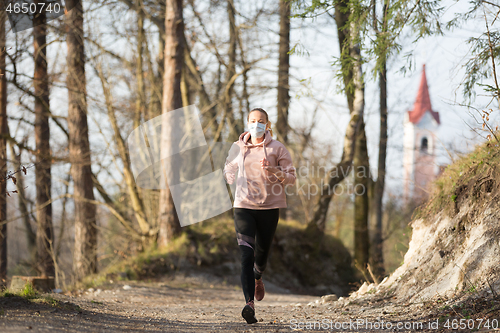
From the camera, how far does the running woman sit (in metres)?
4.22

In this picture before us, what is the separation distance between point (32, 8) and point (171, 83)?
12.3 feet

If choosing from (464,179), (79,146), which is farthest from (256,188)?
(79,146)

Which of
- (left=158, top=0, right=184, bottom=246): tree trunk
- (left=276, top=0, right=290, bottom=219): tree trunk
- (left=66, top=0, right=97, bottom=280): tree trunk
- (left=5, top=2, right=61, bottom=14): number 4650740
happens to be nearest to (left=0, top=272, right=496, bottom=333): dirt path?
(left=158, top=0, right=184, bottom=246): tree trunk

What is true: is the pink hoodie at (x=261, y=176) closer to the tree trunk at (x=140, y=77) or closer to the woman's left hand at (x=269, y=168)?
the woman's left hand at (x=269, y=168)

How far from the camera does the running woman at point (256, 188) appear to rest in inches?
166

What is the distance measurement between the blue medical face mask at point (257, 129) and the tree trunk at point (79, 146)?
25.0ft

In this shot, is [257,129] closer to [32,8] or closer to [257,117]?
[257,117]

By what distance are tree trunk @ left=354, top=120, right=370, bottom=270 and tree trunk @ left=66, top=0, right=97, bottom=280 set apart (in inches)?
287

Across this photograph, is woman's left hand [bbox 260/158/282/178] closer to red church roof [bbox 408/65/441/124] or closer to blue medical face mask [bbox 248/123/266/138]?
blue medical face mask [bbox 248/123/266/138]

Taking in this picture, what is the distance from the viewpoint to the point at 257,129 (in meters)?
4.32

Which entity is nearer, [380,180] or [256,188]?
[256,188]

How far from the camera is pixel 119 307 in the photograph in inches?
220

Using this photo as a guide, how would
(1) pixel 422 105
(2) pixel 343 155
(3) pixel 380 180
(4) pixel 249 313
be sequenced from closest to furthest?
(4) pixel 249 313 < (2) pixel 343 155 < (3) pixel 380 180 < (1) pixel 422 105

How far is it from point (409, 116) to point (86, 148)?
11865mm
